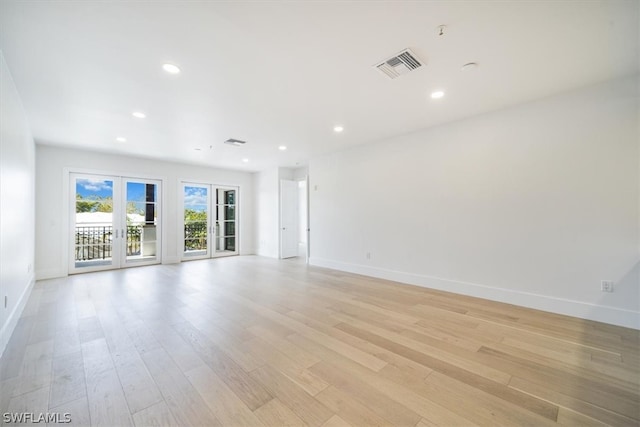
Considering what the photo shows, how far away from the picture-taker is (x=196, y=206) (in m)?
7.62

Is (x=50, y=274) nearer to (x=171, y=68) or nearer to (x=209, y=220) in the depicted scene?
(x=209, y=220)

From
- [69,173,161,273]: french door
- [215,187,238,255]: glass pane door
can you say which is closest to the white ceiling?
[69,173,161,273]: french door

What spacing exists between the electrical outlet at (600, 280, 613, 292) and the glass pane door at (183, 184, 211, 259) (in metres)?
8.24

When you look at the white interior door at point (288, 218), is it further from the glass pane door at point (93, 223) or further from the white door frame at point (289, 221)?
the glass pane door at point (93, 223)

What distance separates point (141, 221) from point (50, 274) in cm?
194

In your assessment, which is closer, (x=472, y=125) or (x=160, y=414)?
(x=160, y=414)

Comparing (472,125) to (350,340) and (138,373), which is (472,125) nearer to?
(350,340)

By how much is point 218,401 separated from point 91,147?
627 centimetres

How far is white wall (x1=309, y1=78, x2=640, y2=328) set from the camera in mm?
2963

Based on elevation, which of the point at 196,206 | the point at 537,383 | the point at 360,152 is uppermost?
the point at 360,152

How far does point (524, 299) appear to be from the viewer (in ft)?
11.6

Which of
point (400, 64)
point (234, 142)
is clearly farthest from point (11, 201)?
point (400, 64)

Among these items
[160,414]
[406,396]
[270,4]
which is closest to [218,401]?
[160,414]

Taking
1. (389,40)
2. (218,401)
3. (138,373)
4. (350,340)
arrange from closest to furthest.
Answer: (218,401) < (138,373) < (389,40) < (350,340)
